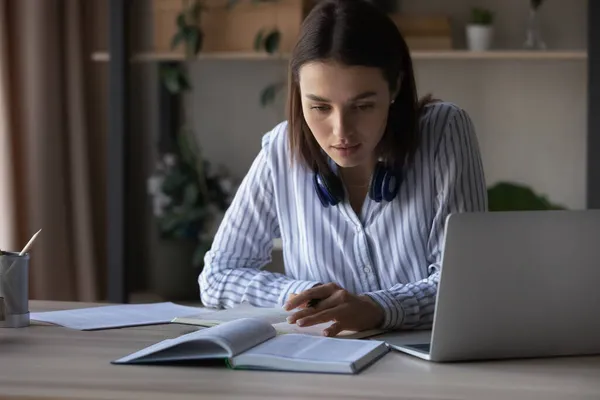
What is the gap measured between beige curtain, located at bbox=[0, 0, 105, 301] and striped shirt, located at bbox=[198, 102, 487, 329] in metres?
1.66

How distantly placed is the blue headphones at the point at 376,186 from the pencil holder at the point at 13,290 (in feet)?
1.99

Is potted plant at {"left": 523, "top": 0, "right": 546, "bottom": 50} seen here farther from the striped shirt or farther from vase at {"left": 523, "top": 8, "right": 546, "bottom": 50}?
the striped shirt

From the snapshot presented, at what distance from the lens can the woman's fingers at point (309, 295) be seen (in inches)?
56.3

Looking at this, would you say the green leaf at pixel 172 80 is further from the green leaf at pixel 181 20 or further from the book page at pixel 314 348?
the book page at pixel 314 348

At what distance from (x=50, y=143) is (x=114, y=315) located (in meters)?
2.06

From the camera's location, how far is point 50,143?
11.6 feet

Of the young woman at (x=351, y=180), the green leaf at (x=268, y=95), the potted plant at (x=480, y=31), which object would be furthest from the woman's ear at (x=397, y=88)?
the green leaf at (x=268, y=95)

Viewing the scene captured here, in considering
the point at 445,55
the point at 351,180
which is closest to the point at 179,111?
the point at 445,55

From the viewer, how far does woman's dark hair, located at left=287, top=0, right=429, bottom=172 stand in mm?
1696

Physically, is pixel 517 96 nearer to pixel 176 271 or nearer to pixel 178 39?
pixel 178 39

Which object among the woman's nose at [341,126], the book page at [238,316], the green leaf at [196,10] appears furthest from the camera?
the green leaf at [196,10]

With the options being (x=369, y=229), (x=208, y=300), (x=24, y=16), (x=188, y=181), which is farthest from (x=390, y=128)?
(x=24, y=16)

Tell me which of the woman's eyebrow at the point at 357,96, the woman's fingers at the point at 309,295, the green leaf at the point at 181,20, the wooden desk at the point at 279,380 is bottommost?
the wooden desk at the point at 279,380

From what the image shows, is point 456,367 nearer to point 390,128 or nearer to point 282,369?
point 282,369
